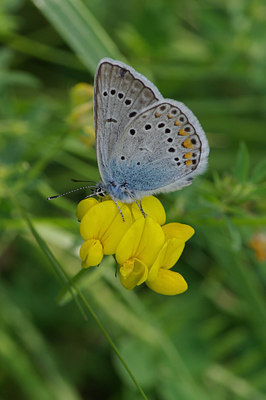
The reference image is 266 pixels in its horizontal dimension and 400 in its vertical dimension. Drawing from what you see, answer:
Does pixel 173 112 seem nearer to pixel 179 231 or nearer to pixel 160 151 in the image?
pixel 160 151

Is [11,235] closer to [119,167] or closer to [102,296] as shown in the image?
[102,296]

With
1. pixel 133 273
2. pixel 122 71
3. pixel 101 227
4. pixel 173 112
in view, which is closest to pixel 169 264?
pixel 133 273

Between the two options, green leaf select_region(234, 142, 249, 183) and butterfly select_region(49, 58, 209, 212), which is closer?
butterfly select_region(49, 58, 209, 212)

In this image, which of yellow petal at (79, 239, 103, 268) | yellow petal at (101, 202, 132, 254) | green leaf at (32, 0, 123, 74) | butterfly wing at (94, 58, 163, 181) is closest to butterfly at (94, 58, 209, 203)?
butterfly wing at (94, 58, 163, 181)

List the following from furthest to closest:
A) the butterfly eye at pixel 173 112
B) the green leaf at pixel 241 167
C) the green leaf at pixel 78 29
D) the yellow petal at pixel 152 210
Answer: the green leaf at pixel 78 29
the green leaf at pixel 241 167
the butterfly eye at pixel 173 112
the yellow petal at pixel 152 210

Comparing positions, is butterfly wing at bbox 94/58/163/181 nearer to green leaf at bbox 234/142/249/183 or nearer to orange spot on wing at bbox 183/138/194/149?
orange spot on wing at bbox 183/138/194/149

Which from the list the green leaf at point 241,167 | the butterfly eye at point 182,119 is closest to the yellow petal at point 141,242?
the butterfly eye at point 182,119

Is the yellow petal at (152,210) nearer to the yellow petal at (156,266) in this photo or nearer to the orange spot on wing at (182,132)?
the yellow petal at (156,266)
